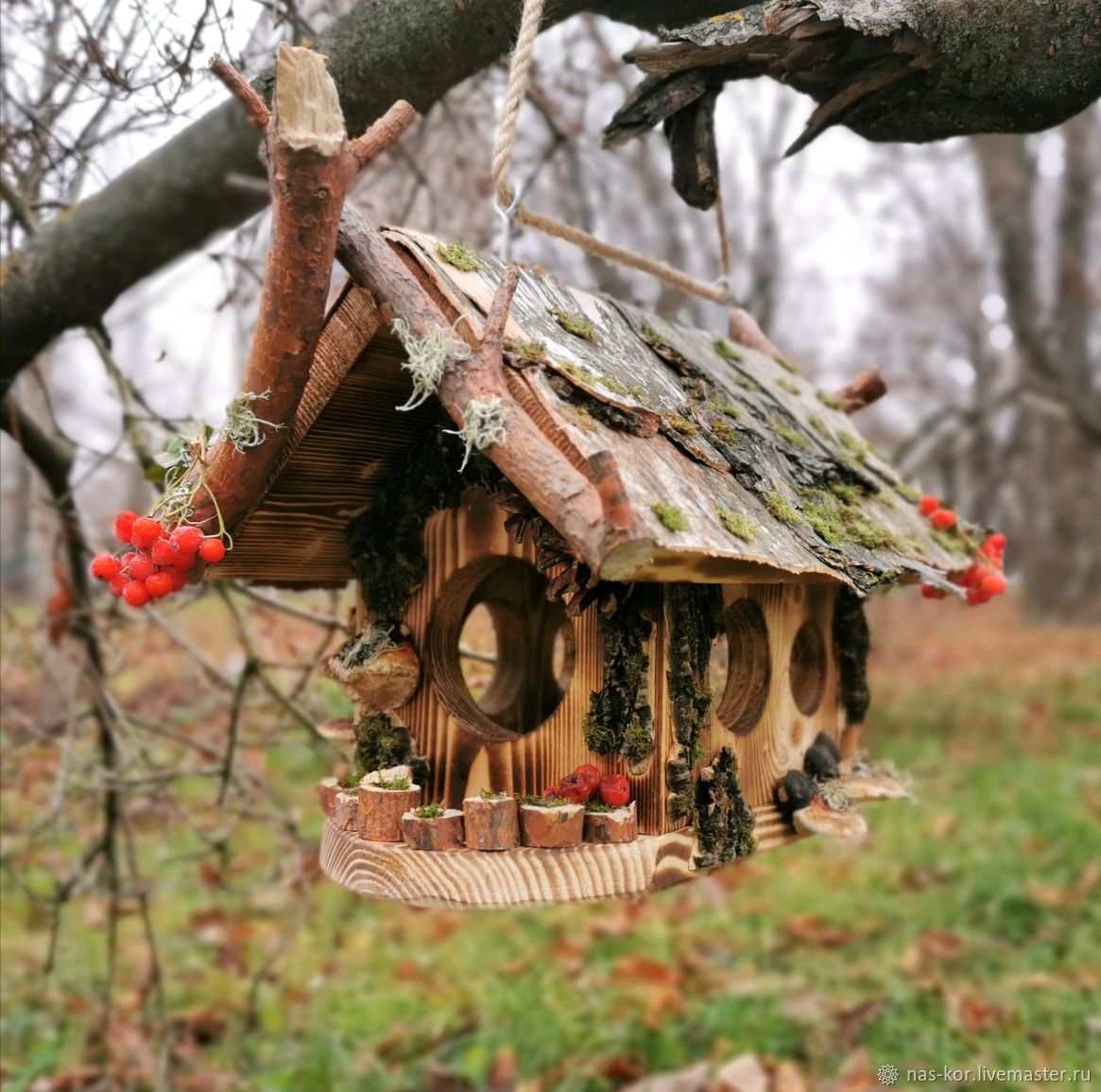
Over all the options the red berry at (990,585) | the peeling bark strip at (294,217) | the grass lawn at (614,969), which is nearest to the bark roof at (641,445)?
the red berry at (990,585)

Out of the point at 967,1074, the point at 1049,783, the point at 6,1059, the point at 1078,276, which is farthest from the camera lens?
the point at 1078,276

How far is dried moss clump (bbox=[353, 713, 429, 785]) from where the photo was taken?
250 cm

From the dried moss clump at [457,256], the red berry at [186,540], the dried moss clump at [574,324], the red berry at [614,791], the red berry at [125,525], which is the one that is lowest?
the red berry at [614,791]

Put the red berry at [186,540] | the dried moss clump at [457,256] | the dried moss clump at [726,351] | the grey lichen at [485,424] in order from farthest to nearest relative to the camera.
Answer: the dried moss clump at [726,351] < the dried moss clump at [457,256] < the red berry at [186,540] < the grey lichen at [485,424]

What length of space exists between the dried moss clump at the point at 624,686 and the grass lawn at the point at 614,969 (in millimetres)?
2180

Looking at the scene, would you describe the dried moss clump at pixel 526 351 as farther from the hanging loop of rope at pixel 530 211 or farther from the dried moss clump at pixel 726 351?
the dried moss clump at pixel 726 351

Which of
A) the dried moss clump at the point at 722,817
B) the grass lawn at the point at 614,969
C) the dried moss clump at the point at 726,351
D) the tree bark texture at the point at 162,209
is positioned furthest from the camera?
the grass lawn at the point at 614,969

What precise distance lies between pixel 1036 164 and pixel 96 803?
35.5 feet

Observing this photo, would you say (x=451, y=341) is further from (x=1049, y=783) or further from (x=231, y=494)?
(x=1049, y=783)

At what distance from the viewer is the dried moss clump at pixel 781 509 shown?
2158 mm

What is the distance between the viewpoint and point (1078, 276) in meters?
10.7

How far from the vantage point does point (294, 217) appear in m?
1.70

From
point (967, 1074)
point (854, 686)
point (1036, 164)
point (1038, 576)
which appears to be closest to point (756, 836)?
point (854, 686)

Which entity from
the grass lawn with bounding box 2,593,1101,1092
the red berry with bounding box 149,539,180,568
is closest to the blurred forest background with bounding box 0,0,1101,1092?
the grass lawn with bounding box 2,593,1101,1092
